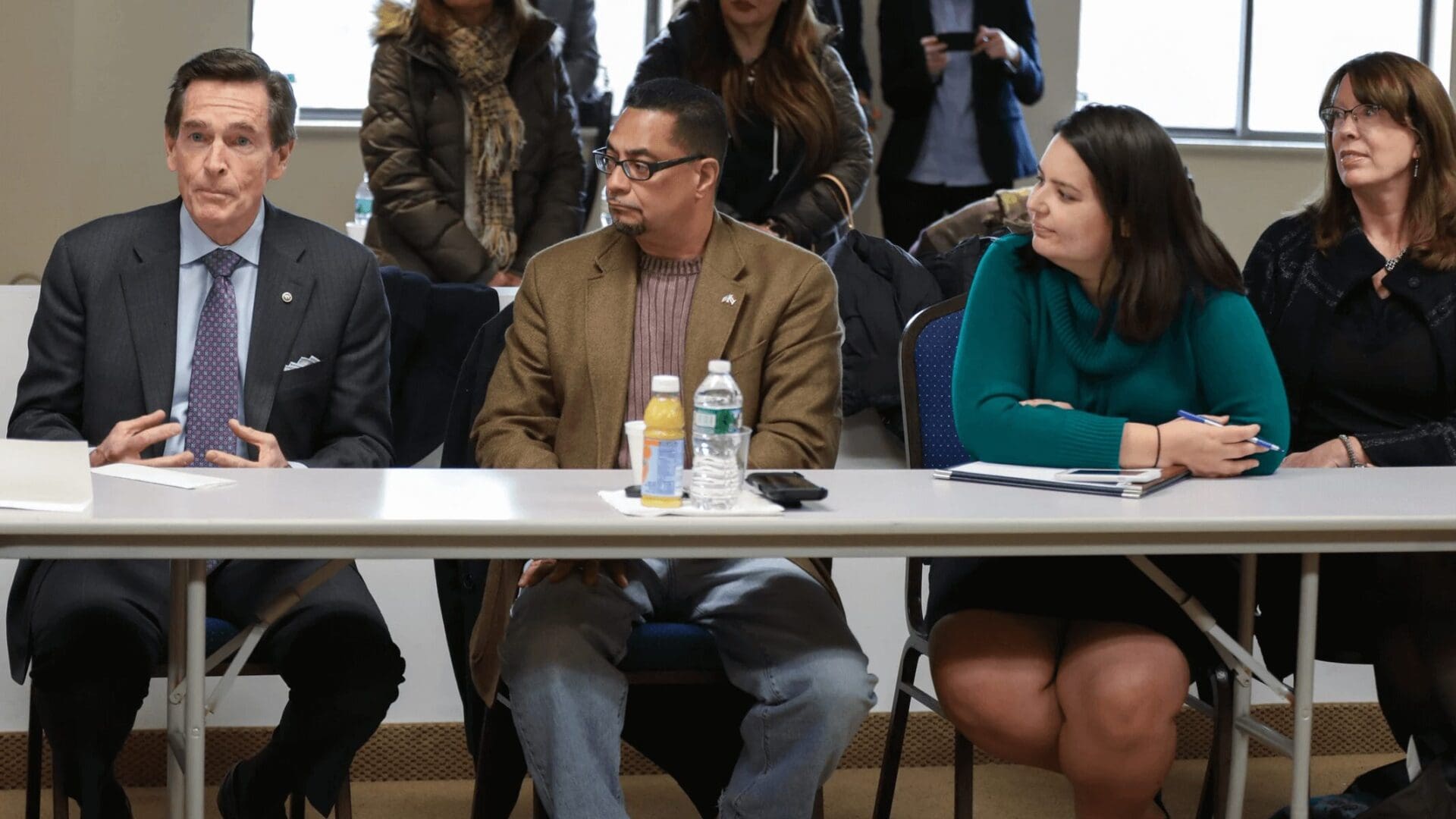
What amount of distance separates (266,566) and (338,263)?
1.64 ft

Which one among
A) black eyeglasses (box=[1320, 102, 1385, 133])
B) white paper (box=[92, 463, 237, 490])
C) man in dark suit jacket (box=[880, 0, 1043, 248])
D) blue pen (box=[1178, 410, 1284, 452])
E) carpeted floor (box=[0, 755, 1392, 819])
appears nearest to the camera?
white paper (box=[92, 463, 237, 490])

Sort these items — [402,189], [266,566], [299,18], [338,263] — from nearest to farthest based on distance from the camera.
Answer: [266,566], [338,263], [402,189], [299,18]

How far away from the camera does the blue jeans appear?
1925 mm

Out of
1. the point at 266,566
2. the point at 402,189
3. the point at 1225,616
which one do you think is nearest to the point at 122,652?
the point at 266,566

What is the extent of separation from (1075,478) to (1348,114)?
38.2 inches

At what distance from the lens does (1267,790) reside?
3.00m

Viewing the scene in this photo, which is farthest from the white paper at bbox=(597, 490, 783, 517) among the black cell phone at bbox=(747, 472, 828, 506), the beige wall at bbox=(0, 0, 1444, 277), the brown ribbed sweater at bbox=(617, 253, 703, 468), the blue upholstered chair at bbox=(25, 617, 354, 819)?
the beige wall at bbox=(0, 0, 1444, 277)

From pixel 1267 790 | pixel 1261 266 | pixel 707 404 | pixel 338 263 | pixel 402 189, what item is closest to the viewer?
pixel 707 404

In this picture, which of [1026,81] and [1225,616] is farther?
[1026,81]

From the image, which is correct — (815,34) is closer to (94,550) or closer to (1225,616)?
(1225,616)

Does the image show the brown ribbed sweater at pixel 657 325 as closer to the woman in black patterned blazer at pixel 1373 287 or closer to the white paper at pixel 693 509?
the white paper at pixel 693 509

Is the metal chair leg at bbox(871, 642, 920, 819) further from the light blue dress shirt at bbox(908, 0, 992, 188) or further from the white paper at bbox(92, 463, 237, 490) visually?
the light blue dress shirt at bbox(908, 0, 992, 188)

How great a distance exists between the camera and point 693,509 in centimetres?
178

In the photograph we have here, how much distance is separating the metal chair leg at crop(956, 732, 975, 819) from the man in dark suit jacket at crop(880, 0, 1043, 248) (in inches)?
98.8
